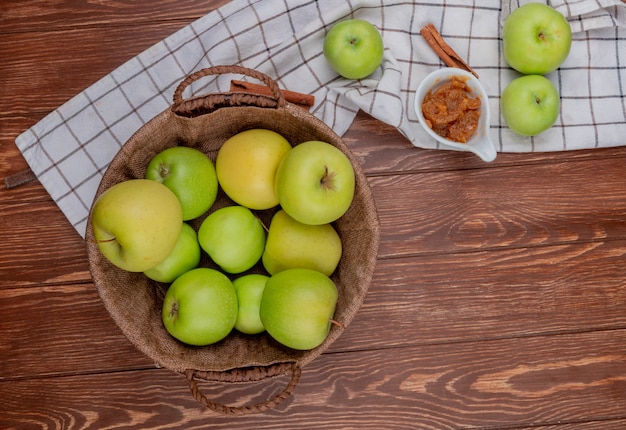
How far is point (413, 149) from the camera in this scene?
1030 millimetres

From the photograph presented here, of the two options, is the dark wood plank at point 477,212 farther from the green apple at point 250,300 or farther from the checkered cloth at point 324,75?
the green apple at point 250,300

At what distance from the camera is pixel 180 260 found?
2.83 feet

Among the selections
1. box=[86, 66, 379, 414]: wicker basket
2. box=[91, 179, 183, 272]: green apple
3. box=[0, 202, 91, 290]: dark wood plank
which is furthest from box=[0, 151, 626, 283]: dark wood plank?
box=[91, 179, 183, 272]: green apple

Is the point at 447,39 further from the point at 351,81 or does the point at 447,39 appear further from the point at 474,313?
the point at 474,313

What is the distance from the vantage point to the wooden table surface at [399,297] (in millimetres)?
1004

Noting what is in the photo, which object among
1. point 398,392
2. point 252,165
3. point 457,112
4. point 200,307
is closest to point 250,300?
point 200,307

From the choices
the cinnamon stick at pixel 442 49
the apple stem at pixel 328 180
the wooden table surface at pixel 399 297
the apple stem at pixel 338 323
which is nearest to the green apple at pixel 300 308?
the apple stem at pixel 338 323

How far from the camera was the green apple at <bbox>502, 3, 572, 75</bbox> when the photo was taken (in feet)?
3.13

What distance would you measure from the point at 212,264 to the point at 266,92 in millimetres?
294

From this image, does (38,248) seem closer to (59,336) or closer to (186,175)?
(59,336)

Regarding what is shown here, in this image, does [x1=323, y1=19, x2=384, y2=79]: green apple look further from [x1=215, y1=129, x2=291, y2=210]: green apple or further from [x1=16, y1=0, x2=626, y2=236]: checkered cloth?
[x1=215, y1=129, x2=291, y2=210]: green apple

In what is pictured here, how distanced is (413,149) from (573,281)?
1.17 feet

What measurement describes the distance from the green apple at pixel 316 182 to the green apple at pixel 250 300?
0.44ft

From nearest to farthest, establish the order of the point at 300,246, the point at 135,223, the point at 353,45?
the point at 135,223 → the point at 300,246 → the point at 353,45
